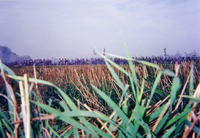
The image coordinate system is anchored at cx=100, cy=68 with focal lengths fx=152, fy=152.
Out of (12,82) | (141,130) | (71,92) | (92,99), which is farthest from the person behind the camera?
(12,82)

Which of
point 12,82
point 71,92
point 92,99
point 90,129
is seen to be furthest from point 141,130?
point 12,82

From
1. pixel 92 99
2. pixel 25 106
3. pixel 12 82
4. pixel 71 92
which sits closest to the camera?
pixel 25 106

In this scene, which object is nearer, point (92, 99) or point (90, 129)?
point (90, 129)

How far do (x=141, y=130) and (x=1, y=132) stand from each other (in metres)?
0.36

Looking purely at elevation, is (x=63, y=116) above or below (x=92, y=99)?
above

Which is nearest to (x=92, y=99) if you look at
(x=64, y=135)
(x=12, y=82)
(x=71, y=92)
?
(x=71, y=92)

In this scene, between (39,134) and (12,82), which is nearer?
(39,134)

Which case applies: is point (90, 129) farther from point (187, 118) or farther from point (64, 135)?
point (187, 118)

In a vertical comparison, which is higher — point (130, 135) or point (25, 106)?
point (25, 106)

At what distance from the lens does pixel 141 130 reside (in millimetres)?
400

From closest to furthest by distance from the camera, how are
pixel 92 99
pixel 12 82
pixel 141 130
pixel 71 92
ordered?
pixel 141 130 → pixel 92 99 → pixel 71 92 → pixel 12 82

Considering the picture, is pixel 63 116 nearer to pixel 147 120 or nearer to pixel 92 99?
pixel 147 120

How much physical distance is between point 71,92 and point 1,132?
0.59 metres

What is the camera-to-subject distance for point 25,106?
30cm
